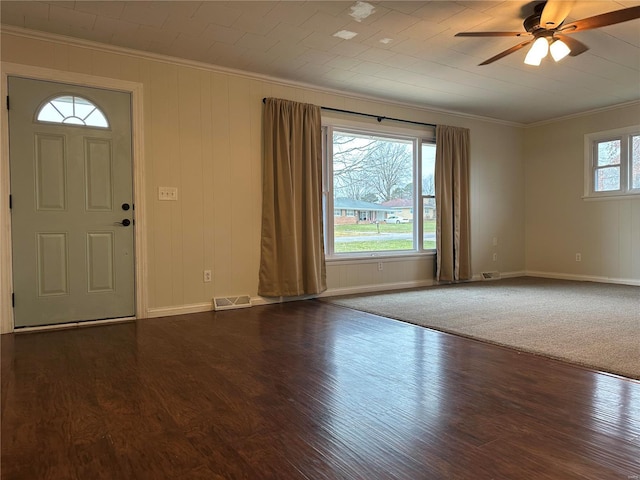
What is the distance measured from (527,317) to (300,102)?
10.8ft

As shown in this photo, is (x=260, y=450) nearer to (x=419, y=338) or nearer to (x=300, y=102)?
(x=419, y=338)

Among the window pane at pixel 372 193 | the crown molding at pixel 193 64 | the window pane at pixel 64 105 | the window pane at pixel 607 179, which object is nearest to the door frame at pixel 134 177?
the window pane at pixel 64 105

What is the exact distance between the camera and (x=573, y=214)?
6.57m

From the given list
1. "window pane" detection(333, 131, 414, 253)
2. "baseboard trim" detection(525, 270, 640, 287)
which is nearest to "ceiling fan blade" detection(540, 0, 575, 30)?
"window pane" detection(333, 131, 414, 253)

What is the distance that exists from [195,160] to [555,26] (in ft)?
10.8

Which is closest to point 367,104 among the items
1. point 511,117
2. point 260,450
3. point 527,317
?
point 511,117

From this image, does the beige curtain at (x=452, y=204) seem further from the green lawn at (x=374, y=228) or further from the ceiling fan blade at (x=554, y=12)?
the ceiling fan blade at (x=554, y=12)

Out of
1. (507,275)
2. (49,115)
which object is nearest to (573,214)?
(507,275)

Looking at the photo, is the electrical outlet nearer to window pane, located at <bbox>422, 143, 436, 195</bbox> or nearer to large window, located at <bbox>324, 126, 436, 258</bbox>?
large window, located at <bbox>324, 126, 436, 258</bbox>

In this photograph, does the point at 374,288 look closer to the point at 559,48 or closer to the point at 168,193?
the point at 168,193

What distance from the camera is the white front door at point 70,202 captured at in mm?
3527

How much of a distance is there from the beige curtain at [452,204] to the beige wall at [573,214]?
61.5 inches

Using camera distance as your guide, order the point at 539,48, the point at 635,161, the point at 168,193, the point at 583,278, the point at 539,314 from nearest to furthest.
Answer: the point at 539,48 → the point at 539,314 → the point at 168,193 → the point at 635,161 → the point at 583,278

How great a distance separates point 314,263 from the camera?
489 centimetres
